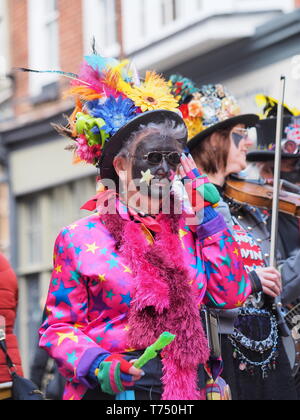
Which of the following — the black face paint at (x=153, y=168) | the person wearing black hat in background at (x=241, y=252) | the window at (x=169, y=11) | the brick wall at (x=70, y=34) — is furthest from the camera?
the brick wall at (x=70, y=34)

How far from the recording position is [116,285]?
301 cm

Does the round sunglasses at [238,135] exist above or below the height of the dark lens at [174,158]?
above

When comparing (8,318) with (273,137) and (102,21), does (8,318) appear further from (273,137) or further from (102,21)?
(102,21)

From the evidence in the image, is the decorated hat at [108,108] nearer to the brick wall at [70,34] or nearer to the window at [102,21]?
the window at [102,21]

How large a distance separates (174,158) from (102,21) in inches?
319

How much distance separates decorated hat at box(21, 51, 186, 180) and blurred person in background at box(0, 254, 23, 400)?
109 cm

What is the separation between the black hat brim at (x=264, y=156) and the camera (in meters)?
4.59

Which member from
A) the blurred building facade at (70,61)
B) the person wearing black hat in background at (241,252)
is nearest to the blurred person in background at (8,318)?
the person wearing black hat in background at (241,252)

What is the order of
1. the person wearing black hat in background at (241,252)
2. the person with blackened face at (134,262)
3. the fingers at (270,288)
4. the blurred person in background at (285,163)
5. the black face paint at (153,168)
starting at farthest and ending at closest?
the blurred person in background at (285,163), the person wearing black hat in background at (241,252), the fingers at (270,288), the black face paint at (153,168), the person with blackened face at (134,262)

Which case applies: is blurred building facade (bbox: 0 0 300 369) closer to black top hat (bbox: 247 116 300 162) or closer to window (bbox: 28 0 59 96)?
window (bbox: 28 0 59 96)

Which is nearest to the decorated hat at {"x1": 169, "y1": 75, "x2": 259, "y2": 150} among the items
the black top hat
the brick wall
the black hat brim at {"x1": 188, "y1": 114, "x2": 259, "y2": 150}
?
the black hat brim at {"x1": 188, "y1": 114, "x2": 259, "y2": 150}

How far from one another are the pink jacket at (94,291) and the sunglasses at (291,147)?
5.12 feet

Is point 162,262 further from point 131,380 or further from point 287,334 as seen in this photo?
point 287,334

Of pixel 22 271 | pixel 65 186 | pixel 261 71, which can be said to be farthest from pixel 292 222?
pixel 22 271
